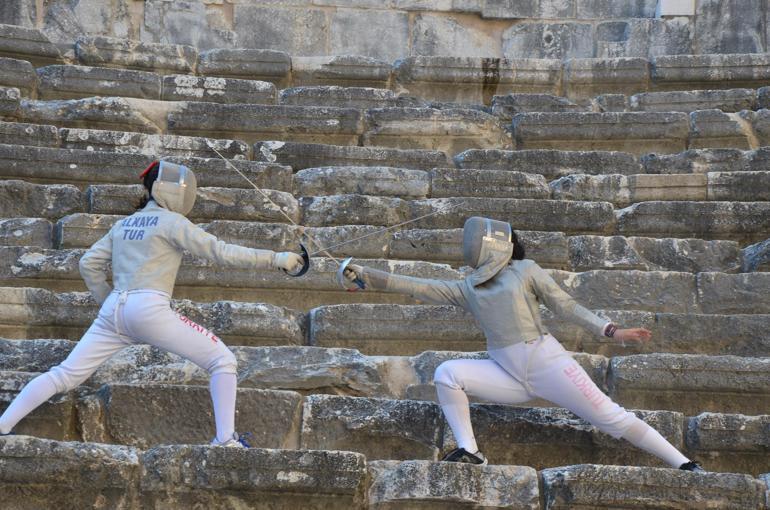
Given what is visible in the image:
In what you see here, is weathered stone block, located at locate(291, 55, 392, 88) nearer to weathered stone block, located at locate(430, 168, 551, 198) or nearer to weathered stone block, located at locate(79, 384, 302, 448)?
weathered stone block, located at locate(430, 168, 551, 198)

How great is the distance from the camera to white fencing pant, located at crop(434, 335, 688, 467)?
493 centimetres

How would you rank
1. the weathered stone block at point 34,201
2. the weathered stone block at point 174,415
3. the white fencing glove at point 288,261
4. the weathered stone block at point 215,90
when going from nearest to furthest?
the white fencing glove at point 288,261, the weathered stone block at point 174,415, the weathered stone block at point 34,201, the weathered stone block at point 215,90

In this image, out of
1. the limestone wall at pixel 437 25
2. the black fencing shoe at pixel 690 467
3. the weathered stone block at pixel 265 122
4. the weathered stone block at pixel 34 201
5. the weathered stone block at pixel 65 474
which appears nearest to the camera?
the weathered stone block at pixel 65 474

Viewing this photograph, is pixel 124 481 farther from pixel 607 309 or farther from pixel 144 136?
pixel 144 136

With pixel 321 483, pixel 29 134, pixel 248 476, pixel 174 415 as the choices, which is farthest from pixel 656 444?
pixel 29 134

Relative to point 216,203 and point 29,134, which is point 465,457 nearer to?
point 216,203

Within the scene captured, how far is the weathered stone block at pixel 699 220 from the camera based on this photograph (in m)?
7.52

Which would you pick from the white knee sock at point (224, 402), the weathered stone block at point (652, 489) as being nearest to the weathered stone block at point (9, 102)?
the white knee sock at point (224, 402)

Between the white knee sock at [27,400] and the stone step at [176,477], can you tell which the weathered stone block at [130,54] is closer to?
the white knee sock at [27,400]

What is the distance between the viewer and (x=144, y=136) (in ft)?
26.8

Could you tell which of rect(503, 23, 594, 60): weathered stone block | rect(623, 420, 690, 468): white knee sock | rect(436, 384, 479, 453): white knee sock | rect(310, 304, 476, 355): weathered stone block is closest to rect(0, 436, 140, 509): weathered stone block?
rect(436, 384, 479, 453): white knee sock

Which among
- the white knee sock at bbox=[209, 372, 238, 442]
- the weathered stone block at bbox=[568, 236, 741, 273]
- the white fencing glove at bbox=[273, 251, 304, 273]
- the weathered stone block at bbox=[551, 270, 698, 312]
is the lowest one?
the white knee sock at bbox=[209, 372, 238, 442]

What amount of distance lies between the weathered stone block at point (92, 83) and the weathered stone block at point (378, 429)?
4375mm

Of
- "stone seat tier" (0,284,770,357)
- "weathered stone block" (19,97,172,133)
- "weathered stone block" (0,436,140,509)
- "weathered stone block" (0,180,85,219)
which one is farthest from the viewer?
"weathered stone block" (19,97,172,133)
